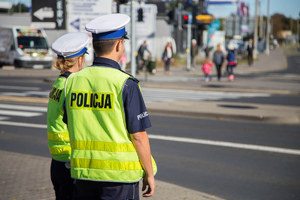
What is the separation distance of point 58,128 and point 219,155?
4.92 meters

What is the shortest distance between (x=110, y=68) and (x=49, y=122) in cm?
113

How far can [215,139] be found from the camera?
971 centimetres

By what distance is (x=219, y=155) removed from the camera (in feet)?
27.2

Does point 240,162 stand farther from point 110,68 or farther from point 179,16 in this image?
point 179,16

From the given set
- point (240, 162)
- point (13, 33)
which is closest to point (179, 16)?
point (13, 33)

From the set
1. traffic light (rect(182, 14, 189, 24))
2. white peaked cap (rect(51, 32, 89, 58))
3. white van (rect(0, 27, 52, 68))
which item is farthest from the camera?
white van (rect(0, 27, 52, 68))

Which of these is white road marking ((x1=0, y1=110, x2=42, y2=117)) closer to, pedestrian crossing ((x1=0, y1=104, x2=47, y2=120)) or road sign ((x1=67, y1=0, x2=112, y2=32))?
pedestrian crossing ((x1=0, y1=104, x2=47, y2=120))

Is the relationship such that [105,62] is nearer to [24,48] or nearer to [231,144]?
[231,144]

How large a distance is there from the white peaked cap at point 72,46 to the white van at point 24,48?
27.0 meters

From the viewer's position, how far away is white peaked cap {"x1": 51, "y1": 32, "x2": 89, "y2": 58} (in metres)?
3.74

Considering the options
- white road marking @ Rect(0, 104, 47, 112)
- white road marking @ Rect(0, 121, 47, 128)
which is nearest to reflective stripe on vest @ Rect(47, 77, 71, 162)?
white road marking @ Rect(0, 121, 47, 128)

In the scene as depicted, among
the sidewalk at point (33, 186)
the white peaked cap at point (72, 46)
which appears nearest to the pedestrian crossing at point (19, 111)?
the sidewalk at point (33, 186)

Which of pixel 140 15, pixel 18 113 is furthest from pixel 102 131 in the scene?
pixel 140 15

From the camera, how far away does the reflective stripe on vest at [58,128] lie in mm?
3768
